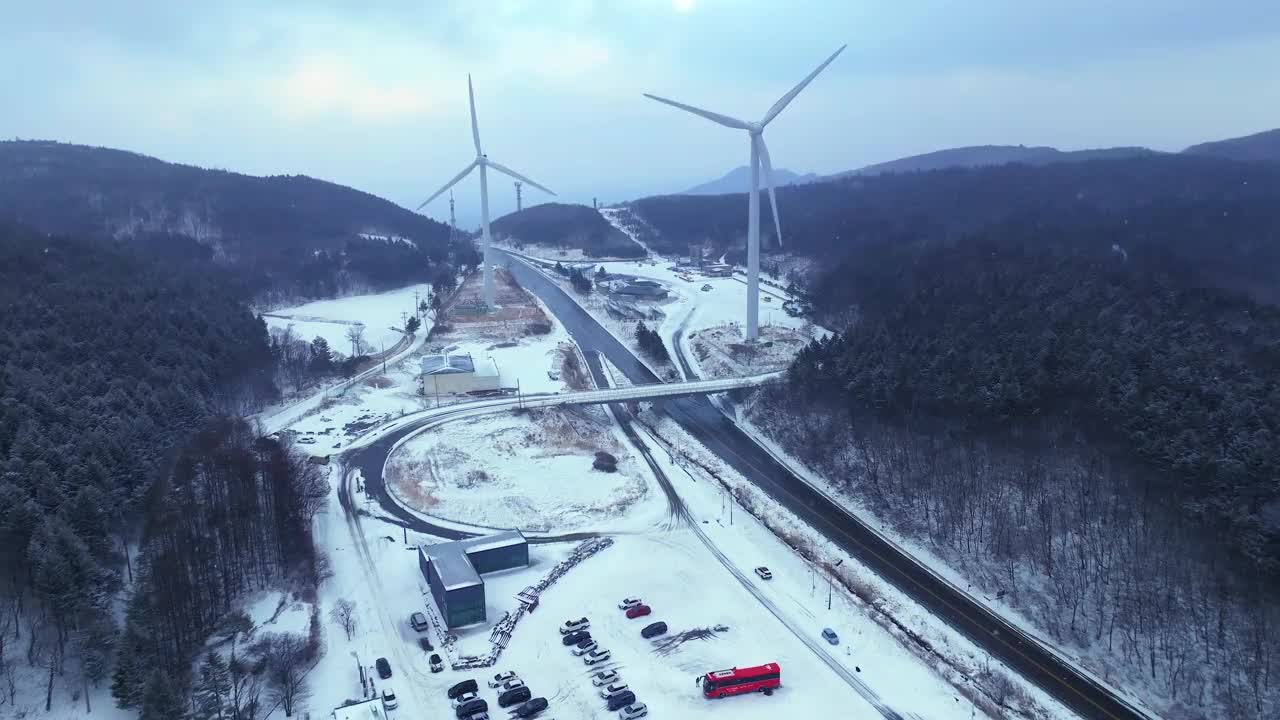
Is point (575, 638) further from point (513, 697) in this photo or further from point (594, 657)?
point (513, 697)

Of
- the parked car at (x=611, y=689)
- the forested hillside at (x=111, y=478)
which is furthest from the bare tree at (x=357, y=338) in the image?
the parked car at (x=611, y=689)

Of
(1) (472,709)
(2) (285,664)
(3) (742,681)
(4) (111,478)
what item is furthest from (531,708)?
(4) (111,478)

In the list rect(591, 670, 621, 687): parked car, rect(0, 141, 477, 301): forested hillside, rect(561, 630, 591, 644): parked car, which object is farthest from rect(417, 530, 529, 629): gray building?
rect(0, 141, 477, 301): forested hillside

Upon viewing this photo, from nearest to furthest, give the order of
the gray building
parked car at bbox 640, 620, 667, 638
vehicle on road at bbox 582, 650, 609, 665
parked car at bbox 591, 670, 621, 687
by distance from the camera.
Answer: parked car at bbox 591, 670, 621, 687
vehicle on road at bbox 582, 650, 609, 665
parked car at bbox 640, 620, 667, 638
the gray building

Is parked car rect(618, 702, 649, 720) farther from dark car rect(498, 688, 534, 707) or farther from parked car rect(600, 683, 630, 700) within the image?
dark car rect(498, 688, 534, 707)

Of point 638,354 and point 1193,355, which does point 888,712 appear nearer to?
point 1193,355

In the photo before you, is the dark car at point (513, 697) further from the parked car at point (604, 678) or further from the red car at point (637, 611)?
the red car at point (637, 611)

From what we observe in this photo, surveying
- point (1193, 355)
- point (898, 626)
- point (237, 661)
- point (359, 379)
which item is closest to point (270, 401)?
point (359, 379)
